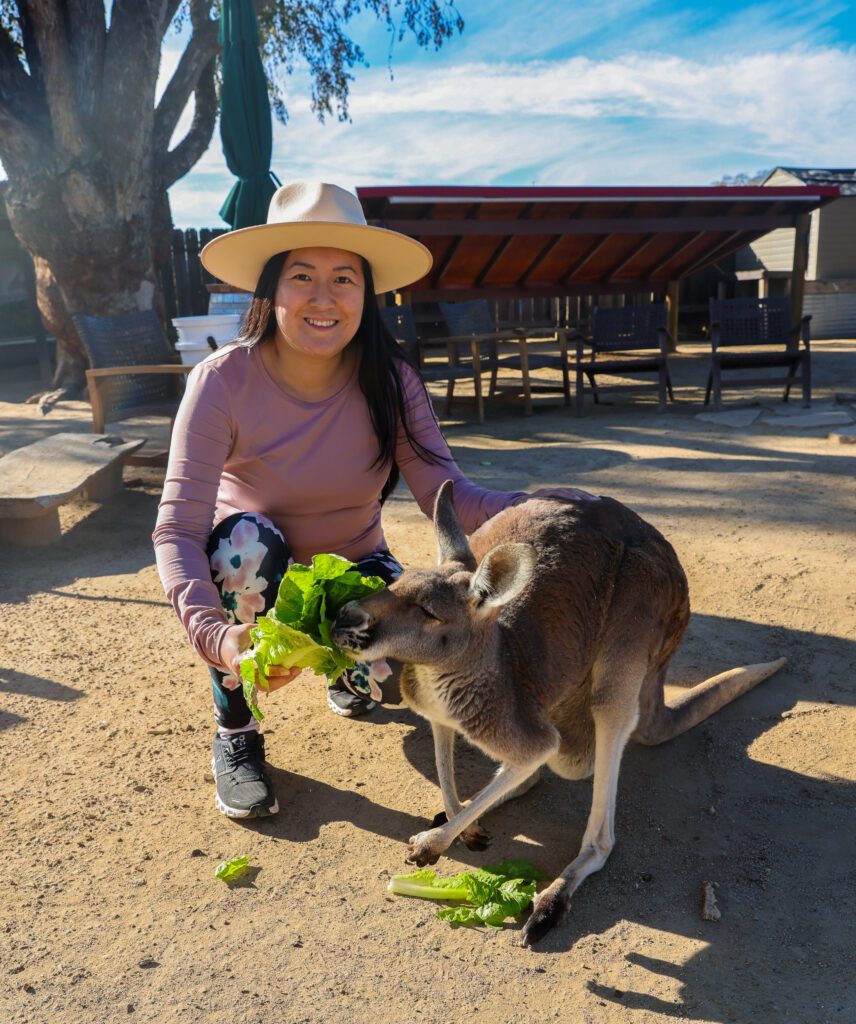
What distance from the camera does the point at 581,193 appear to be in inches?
336

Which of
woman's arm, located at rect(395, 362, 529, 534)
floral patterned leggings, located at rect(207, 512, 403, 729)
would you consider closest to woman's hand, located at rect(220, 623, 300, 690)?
floral patterned leggings, located at rect(207, 512, 403, 729)

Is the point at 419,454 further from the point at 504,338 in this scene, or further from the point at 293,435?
the point at 504,338

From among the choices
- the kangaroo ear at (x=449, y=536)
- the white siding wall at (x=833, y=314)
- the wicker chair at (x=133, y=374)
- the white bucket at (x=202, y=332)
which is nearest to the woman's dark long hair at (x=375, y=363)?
the kangaroo ear at (x=449, y=536)

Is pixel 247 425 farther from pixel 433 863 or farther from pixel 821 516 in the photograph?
pixel 821 516

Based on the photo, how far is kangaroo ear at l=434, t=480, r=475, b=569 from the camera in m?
1.92

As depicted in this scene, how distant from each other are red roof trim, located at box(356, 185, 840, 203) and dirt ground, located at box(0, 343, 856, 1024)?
5.29 meters

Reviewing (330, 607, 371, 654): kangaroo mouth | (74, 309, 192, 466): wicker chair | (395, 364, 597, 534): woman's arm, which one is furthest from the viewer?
(74, 309, 192, 466): wicker chair

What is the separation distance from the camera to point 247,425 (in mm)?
2322

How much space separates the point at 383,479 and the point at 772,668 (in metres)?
1.37

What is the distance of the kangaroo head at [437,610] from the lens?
162cm

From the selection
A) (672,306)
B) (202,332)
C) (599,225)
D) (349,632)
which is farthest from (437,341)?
(349,632)

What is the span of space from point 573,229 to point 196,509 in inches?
289

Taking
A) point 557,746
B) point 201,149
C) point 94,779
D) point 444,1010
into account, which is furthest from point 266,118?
point 444,1010

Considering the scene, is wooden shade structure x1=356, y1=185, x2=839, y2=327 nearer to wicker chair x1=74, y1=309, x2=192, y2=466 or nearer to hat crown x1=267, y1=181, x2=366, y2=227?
wicker chair x1=74, y1=309, x2=192, y2=466
